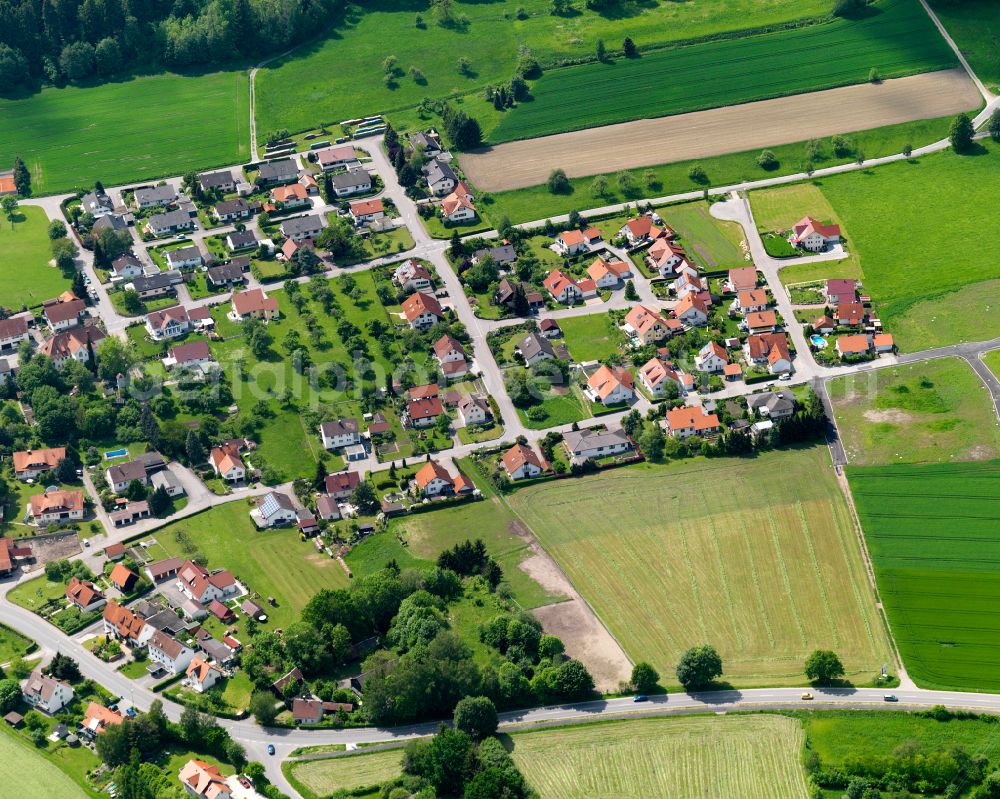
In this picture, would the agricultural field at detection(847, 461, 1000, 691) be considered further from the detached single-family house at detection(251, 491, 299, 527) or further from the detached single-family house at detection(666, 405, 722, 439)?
the detached single-family house at detection(251, 491, 299, 527)

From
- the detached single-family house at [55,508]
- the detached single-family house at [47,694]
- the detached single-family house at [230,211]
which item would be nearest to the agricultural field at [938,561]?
the detached single-family house at [47,694]

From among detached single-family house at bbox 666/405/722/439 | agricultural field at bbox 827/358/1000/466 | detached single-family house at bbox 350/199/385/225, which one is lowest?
agricultural field at bbox 827/358/1000/466

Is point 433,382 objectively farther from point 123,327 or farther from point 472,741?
point 472,741

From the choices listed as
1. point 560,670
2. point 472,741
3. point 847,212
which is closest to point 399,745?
point 472,741

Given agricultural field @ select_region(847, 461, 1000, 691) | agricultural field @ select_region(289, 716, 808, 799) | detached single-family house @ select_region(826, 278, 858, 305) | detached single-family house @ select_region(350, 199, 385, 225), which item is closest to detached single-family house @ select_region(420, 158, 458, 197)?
detached single-family house @ select_region(350, 199, 385, 225)

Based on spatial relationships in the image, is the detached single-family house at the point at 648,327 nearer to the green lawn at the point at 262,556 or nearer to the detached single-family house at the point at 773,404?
the detached single-family house at the point at 773,404
